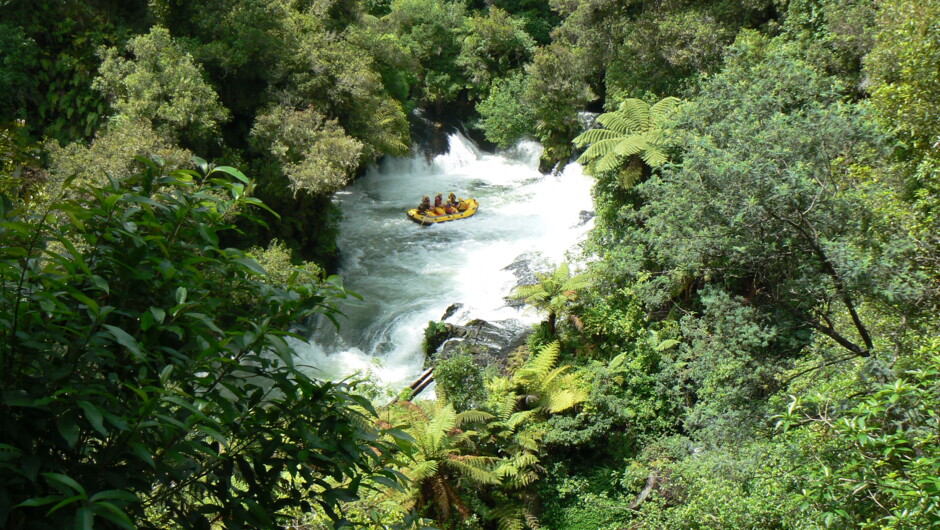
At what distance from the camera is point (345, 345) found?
11406mm

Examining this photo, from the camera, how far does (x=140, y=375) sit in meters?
1.55

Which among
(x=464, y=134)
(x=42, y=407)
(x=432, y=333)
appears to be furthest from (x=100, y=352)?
(x=464, y=134)

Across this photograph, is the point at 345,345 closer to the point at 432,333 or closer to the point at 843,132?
the point at 432,333

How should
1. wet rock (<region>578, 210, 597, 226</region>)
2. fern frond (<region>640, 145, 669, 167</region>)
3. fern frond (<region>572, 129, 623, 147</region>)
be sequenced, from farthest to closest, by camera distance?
wet rock (<region>578, 210, 597, 226</region>), fern frond (<region>572, 129, 623, 147</region>), fern frond (<region>640, 145, 669, 167</region>)

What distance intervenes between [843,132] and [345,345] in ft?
27.3

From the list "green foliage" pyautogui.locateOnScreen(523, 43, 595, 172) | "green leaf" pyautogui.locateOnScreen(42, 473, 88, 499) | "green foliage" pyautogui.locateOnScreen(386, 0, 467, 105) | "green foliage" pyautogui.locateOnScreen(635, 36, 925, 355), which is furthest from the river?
"green leaf" pyautogui.locateOnScreen(42, 473, 88, 499)

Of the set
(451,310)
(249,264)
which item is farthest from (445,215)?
(249,264)

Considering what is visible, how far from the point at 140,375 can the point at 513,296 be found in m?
9.12

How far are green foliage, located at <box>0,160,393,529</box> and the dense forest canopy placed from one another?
0.04 feet

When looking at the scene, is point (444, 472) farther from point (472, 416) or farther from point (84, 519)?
point (84, 519)

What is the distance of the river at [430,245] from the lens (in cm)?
1126

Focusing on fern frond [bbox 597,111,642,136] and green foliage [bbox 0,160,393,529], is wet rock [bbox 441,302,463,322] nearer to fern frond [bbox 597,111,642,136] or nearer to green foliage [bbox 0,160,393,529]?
fern frond [bbox 597,111,642,136]

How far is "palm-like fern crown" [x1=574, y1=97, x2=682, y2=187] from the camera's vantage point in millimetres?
9383

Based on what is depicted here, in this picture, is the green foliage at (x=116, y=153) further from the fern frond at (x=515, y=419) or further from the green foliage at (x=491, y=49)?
the green foliage at (x=491, y=49)
